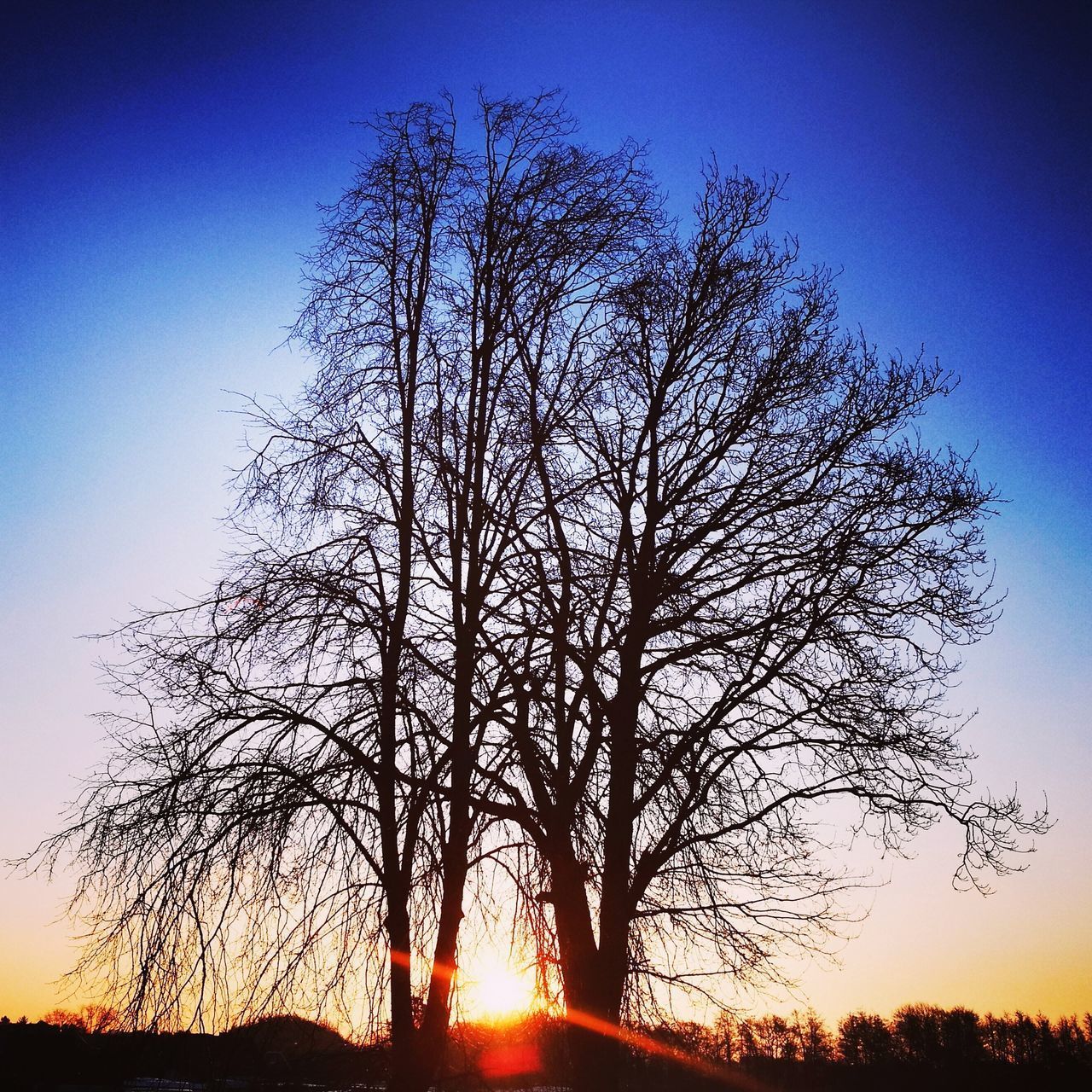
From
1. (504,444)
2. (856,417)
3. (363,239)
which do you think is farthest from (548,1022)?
(363,239)

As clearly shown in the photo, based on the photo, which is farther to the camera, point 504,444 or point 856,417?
point 856,417

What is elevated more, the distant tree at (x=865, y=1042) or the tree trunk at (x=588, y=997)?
the distant tree at (x=865, y=1042)

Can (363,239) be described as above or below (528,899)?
above

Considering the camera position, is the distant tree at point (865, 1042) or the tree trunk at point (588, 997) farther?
the distant tree at point (865, 1042)

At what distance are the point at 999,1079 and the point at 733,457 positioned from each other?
311 ft

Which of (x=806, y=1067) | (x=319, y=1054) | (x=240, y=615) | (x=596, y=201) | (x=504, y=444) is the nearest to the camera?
(x=319, y=1054)

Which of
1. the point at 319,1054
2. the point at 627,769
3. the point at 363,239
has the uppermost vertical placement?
the point at 363,239

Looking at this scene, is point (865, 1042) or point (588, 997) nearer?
point (588, 997)

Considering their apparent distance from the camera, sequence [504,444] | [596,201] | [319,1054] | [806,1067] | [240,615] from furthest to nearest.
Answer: [806,1067], [596,201], [504,444], [240,615], [319,1054]

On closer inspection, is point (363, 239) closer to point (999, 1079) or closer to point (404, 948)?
point (404, 948)

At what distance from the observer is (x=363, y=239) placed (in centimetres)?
905

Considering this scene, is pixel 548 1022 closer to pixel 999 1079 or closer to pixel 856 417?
pixel 856 417

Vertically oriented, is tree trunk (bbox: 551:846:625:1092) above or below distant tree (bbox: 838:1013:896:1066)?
below

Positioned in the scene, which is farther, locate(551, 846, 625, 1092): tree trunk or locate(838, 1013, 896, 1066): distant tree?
locate(838, 1013, 896, 1066): distant tree
